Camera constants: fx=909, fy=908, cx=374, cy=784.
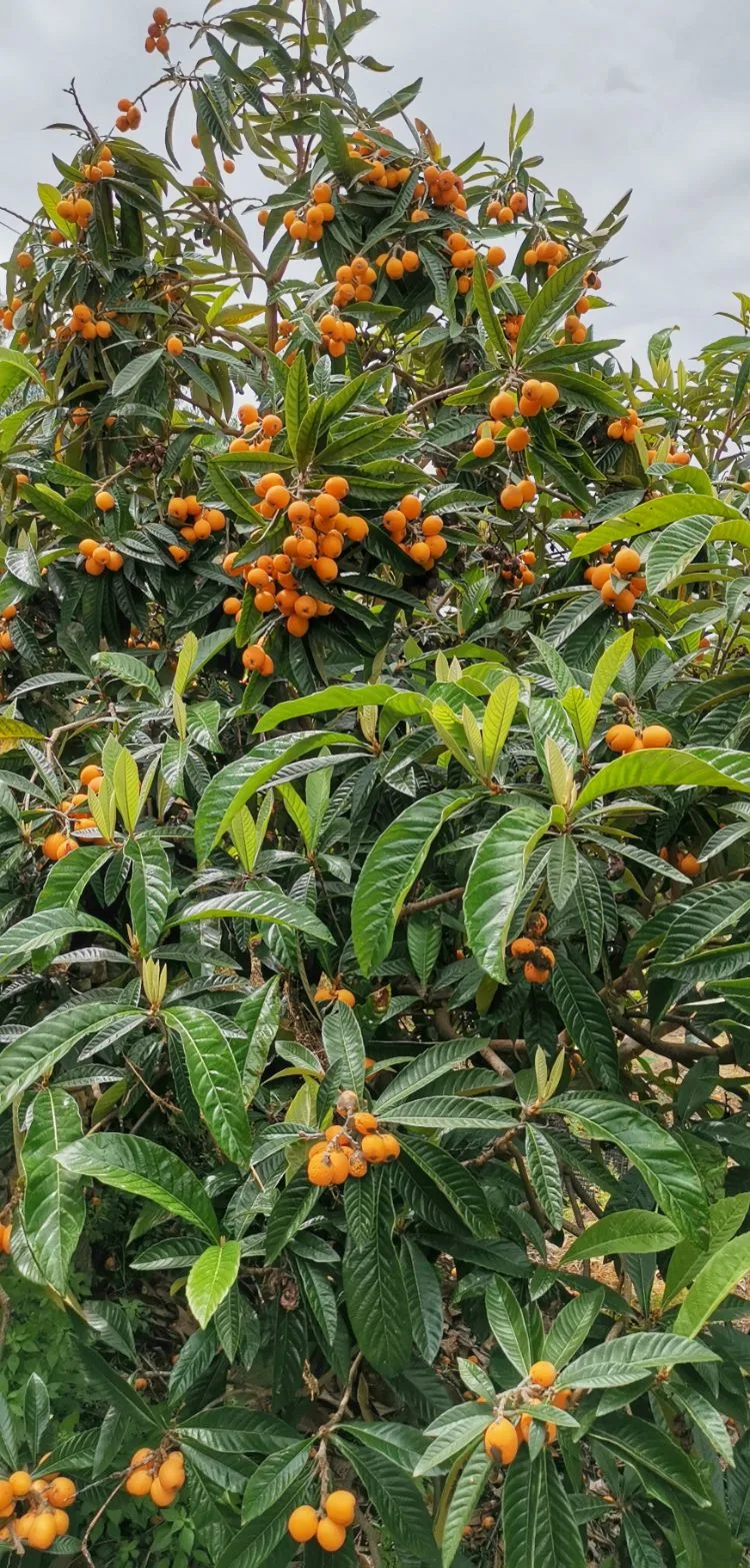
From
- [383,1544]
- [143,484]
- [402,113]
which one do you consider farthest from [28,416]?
[383,1544]

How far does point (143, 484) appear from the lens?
2086 millimetres

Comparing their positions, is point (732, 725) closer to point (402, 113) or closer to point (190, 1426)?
point (190, 1426)

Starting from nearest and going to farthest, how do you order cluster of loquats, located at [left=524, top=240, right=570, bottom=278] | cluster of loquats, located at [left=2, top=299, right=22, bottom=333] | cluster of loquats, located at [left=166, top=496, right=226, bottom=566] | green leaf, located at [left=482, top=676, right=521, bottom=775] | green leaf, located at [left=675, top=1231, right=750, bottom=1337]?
green leaf, located at [left=675, top=1231, right=750, bottom=1337] < green leaf, located at [left=482, top=676, right=521, bottom=775] < cluster of loquats, located at [left=166, top=496, right=226, bottom=566] < cluster of loquats, located at [left=524, top=240, right=570, bottom=278] < cluster of loquats, located at [left=2, top=299, right=22, bottom=333]

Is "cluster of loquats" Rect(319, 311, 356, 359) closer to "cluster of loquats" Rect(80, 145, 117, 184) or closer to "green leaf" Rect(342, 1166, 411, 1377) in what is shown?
"cluster of loquats" Rect(80, 145, 117, 184)

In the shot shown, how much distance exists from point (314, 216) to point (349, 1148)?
1886mm

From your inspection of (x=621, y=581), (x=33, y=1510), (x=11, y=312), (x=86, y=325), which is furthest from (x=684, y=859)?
(x=11, y=312)

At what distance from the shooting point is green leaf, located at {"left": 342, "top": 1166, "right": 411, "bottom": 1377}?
1.00m

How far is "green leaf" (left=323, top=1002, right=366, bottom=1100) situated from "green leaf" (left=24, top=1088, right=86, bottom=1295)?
288mm

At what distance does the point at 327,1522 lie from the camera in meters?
0.95

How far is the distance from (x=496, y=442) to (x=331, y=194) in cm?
81

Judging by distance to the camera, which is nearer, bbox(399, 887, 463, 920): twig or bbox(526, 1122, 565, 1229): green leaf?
bbox(526, 1122, 565, 1229): green leaf

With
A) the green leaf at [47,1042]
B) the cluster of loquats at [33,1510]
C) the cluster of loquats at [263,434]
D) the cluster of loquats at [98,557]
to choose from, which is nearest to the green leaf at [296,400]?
the cluster of loquats at [263,434]

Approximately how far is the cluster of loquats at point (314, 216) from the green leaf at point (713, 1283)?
203cm

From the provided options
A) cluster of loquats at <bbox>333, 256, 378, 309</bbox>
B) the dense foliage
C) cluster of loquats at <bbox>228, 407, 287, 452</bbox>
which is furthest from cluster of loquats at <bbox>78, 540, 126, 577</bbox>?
cluster of loquats at <bbox>333, 256, 378, 309</bbox>
